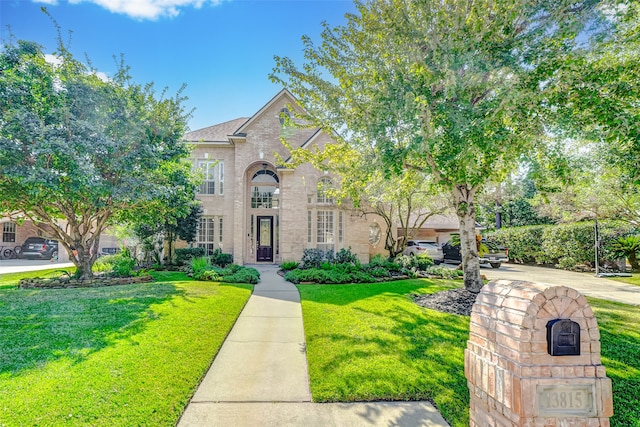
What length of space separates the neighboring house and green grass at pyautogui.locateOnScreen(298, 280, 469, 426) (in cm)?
802

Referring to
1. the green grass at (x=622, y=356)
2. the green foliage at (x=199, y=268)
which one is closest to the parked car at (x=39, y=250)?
the green foliage at (x=199, y=268)

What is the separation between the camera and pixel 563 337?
2367mm

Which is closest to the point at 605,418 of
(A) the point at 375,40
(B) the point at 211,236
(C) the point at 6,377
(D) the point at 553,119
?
(D) the point at 553,119

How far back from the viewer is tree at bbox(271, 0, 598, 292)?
596 centimetres

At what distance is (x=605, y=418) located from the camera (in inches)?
91.7

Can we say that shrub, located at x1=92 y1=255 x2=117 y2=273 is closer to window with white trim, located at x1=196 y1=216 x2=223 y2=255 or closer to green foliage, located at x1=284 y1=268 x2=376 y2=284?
window with white trim, located at x1=196 y1=216 x2=223 y2=255

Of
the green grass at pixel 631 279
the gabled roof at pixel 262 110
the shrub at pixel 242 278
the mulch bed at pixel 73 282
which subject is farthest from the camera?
the gabled roof at pixel 262 110

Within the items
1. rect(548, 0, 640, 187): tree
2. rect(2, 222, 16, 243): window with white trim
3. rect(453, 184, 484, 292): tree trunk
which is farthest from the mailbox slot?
rect(2, 222, 16, 243): window with white trim

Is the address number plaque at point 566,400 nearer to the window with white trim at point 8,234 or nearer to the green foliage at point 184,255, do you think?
the green foliage at point 184,255

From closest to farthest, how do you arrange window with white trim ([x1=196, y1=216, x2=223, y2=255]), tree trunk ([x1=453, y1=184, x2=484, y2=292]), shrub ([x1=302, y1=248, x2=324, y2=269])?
1. tree trunk ([x1=453, y1=184, x2=484, y2=292])
2. shrub ([x1=302, y1=248, x2=324, y2=269])
3. window with white trim ([x1=196, y1=216, x2=223, y2=255])

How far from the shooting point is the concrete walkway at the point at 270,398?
3418 mm

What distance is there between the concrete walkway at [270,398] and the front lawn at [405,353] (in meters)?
0.19

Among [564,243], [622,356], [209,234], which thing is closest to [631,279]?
[564,243]

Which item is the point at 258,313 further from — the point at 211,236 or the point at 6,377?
the point at 211,236
